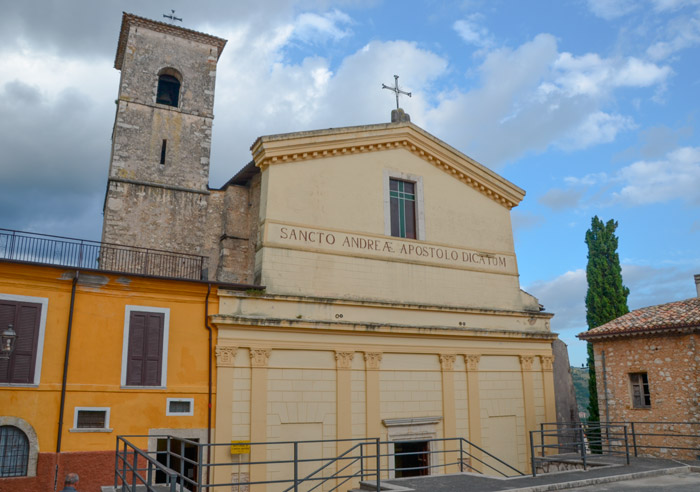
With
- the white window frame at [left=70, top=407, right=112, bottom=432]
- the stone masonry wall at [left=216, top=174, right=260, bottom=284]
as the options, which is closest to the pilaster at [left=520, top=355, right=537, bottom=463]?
the stone masonry wall at [left=216, top=174, right=260, bottom=284]

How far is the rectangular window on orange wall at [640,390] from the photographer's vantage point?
69.8 feet

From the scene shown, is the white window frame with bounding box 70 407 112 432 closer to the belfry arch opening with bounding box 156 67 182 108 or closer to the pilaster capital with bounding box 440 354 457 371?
the pilaster capital with bounding box 440 354 457 371

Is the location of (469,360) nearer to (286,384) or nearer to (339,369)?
(339,369)

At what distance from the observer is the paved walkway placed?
1174 cm

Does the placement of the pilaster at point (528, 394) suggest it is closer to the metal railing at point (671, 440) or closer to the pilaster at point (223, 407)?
the metal railing at point (671, 440)

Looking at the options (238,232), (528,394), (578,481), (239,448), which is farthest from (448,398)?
(238,232)

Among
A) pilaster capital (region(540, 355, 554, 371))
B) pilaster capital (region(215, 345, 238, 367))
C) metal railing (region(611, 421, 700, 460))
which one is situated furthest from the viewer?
metal railing (region(611, 421, 700, 460))

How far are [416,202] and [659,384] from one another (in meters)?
11.1

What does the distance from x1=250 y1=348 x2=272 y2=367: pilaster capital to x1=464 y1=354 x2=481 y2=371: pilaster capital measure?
644 cm

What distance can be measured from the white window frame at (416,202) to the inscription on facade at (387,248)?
40 cm

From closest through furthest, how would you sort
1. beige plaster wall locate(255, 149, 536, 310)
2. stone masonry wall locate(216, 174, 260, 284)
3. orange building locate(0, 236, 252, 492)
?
1. orange building locate(0, 236, 252, 492)
2. beige plaster wall locate(255, 149, 536, 310)
3. stone masonry wall locate(216, 174, 260, 284)

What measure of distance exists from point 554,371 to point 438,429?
6204 mm

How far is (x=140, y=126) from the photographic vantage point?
72.6 ft

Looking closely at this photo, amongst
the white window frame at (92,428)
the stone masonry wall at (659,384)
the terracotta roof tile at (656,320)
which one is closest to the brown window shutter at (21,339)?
the white window frame at (92,428)
